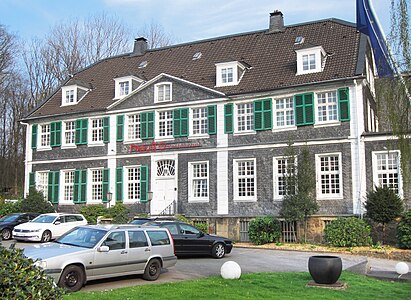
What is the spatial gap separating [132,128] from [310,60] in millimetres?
11716

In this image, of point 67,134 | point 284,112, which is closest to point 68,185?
point 67,134

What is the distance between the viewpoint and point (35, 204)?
31594 mm

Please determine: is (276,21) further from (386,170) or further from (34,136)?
(34,136)

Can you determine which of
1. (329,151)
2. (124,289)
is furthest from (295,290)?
(329,151)

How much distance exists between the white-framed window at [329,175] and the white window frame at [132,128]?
37.7ft

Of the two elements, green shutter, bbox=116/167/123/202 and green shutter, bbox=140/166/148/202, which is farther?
green shutter, bbox=116/167/123/202

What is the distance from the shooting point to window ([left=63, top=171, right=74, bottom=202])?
1294 inches

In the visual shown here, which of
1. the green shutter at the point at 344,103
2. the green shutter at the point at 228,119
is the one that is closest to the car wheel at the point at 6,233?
the green shutter at the point at 228,119

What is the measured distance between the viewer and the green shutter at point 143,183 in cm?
2966

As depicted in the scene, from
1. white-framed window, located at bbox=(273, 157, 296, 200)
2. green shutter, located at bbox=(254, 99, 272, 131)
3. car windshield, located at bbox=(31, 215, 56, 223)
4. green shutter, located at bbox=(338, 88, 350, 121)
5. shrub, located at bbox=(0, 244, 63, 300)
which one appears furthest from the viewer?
green shutter, located at bbox=(254, 99, 272, 131)

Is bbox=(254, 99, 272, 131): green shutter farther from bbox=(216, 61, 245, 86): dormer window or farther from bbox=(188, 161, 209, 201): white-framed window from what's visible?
bbox=(188, 161, 209, 201): white-framed window

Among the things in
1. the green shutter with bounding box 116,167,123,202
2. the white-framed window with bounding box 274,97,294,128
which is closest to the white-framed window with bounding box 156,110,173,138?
the green shutter with bounding box 116,167,123,202

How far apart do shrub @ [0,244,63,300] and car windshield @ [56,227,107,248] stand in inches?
249

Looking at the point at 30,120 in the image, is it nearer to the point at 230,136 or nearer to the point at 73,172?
the point at 73,172
